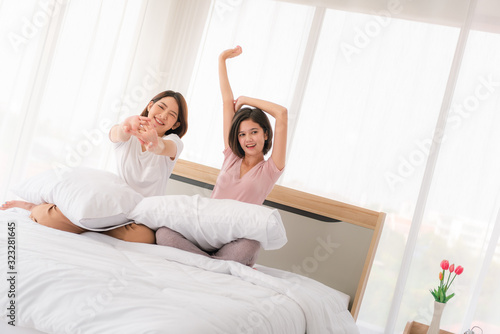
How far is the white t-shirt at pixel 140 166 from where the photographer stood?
2.15m

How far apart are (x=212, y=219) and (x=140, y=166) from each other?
591 mm

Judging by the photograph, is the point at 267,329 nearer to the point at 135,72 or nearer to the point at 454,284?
the point at 454,284

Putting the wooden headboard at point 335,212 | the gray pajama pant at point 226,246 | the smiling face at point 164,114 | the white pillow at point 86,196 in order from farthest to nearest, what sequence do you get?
the wooden headboard at point 335,212 < the smiling face at point 164,114 < the gray pajama pant at point 226,246 < the white pillow at point 86,196

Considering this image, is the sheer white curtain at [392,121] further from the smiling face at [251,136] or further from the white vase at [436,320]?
the smiling face at [251,136]

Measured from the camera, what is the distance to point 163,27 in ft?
10.6

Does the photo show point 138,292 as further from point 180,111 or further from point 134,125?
point 180,111

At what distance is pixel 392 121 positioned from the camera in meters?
2.75

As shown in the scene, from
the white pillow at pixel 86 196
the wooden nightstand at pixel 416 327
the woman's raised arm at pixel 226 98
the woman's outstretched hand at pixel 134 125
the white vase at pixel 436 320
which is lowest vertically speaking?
the wooden nightstand at pixel 416 327

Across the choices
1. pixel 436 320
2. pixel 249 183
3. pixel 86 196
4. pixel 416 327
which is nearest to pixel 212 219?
pixel 86 196

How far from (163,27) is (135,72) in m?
0.36

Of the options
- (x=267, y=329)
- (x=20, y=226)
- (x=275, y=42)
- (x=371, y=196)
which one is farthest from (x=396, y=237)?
(x=20, y=226)

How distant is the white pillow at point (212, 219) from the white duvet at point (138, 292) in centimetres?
12

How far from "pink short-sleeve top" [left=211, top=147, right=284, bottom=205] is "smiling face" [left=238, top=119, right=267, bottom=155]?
8 centimetres

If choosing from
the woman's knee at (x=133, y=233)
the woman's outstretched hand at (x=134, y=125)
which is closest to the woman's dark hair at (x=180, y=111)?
the woman's outstretched hand at (x=134, y=125)
